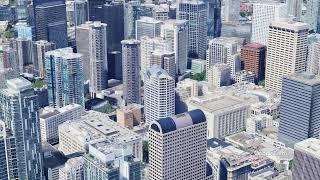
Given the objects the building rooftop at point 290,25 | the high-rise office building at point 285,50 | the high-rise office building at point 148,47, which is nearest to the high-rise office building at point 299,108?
the high-rise office building at point 285,50

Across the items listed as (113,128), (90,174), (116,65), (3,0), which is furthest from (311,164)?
(3,0)

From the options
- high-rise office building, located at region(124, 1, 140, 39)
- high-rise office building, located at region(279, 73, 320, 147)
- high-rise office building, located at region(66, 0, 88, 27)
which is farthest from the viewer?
high-rise office building, located at region(66, 0, 88, 27)

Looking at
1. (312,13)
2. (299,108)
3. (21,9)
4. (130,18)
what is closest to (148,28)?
(130,18)

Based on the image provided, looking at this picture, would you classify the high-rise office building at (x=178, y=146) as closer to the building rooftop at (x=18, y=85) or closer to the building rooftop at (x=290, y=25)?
the building rooftop at (x=18, y=85)

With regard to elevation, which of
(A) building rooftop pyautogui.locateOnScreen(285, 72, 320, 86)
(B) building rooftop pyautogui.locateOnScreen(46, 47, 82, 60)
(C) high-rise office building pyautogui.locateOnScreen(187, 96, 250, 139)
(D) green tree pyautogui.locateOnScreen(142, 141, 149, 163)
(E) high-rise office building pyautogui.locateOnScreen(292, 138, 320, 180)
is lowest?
(D) green tree pyautogui.locateOnScreen(142, 141, 149, 163)

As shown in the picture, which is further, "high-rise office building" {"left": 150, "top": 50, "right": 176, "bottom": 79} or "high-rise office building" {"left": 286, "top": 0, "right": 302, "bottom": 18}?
"high-rise office building" {"left": 286, "top": 0, "right": 302, "bottom": 18}

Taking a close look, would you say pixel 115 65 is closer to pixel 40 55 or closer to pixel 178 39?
pixel 178 39

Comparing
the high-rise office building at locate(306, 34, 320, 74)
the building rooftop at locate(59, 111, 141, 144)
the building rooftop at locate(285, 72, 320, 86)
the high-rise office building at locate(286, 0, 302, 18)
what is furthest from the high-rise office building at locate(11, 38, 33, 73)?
the high-rise office building at locate(286, 0, 302, 18)

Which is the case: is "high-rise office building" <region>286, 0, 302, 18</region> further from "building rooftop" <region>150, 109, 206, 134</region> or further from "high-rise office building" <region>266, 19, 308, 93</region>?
"building rooftop" <region>150, 109, 206, 134</region>
